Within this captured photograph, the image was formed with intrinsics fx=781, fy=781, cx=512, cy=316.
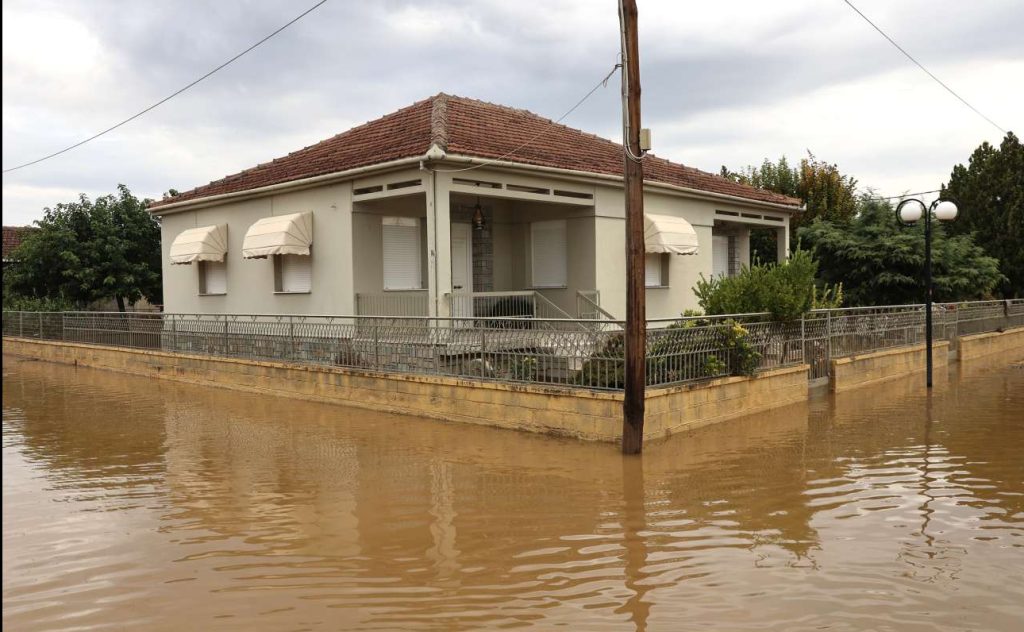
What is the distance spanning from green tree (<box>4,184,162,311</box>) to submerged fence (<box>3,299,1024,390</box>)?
879 cm

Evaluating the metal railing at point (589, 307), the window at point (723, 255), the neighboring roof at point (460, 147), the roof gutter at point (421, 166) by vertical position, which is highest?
the neighboring roof at point (460, 147)

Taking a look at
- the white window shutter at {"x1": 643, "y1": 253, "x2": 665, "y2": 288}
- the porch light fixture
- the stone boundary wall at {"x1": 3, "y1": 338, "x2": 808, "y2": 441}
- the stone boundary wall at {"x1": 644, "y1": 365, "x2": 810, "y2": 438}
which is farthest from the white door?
the stone boundary wall at {"x1": 644, "y1": 365, "x2": 810, "y2": 438}

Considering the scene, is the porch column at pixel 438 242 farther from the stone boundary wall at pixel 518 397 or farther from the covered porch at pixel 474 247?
the stone boundary wall at pixel 518 397

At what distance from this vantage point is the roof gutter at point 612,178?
13.7 metres

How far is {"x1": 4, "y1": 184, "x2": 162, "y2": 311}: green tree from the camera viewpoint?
86.6 ft

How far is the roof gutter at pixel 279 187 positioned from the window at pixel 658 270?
7.22 m

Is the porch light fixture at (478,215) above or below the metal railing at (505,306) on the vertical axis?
above

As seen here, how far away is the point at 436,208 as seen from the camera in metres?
13.4

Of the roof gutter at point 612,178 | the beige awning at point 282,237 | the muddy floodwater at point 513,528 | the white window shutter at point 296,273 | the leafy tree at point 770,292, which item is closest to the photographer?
the muddy floodwater at point 513,528

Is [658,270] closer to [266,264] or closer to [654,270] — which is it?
[654,270]

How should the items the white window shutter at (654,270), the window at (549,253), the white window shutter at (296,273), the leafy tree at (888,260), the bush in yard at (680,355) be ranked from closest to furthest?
the bush in yard at (680,355)
the white window shutter at (296,273)
the window at (549,253)
the white window shutter at (654,270)
the leafy tree at (888,260)

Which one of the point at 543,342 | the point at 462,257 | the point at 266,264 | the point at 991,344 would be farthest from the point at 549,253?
the point at 991,344

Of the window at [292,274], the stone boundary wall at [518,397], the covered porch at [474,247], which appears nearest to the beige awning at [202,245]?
the window at [292,274]

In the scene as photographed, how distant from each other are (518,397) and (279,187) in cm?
860
